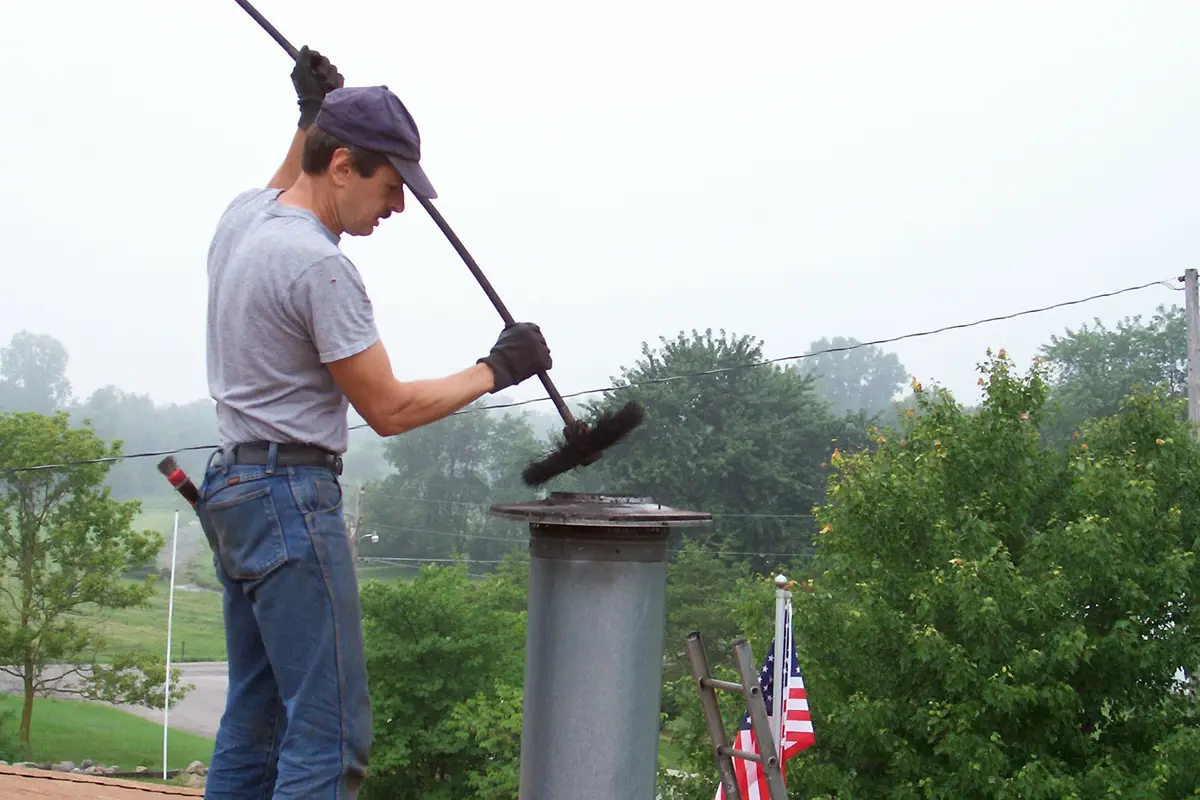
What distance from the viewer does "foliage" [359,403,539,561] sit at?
55844mm

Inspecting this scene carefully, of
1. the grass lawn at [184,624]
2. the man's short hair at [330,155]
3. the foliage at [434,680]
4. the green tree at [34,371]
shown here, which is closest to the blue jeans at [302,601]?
the man's short hair at [330,155]

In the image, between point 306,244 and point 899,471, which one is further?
point 899,471

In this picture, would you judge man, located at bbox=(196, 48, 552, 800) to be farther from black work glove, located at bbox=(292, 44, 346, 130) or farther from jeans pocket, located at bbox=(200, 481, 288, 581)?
black work glove, located at bbox=(292, 44, 346, 130)

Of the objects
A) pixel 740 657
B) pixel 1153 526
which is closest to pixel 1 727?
pixel 1153 526

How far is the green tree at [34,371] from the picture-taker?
297 feet

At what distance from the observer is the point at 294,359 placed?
205cm

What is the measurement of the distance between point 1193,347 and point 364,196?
20438 mm

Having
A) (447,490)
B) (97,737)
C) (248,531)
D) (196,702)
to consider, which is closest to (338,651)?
(248,531)

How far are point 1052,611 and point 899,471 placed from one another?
3415 millimetres

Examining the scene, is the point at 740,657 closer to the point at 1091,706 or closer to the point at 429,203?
the point at 429,203

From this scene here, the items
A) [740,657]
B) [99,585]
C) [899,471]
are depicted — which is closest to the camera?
[740,657]

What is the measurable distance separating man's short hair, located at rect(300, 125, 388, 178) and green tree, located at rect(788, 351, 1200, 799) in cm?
1397

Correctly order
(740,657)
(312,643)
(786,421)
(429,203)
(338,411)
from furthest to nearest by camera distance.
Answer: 1. (786,421)
2. (740,657)
3. (429,203)
4. (338,411)
5. (312,643)

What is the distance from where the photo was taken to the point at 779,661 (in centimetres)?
923
